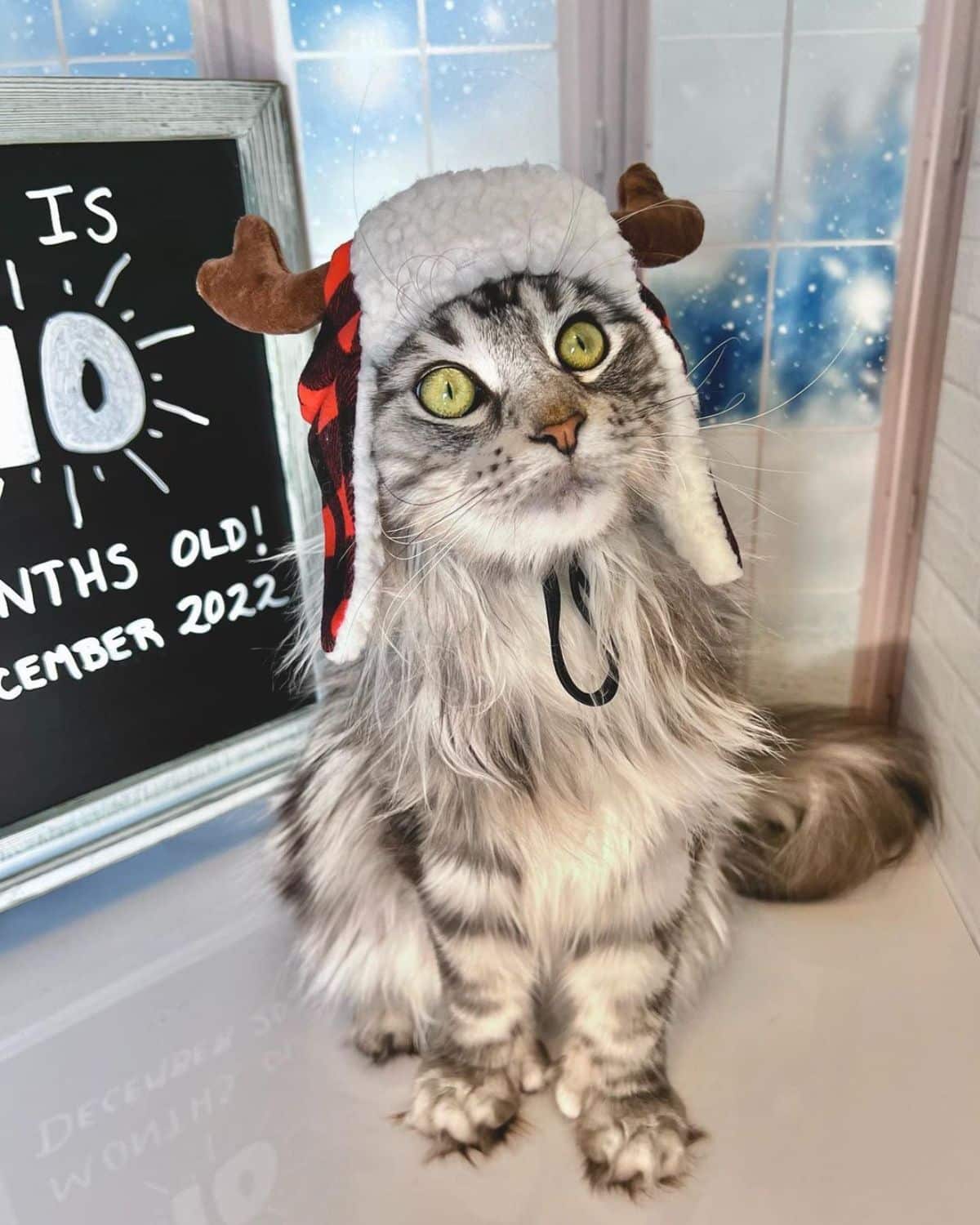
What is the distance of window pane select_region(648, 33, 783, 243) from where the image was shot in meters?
0.94

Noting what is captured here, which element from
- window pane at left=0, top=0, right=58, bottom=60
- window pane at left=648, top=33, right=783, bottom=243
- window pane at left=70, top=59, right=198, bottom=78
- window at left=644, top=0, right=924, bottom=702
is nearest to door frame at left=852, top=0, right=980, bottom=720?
window at left=644, top=0, right=924, bottom=702

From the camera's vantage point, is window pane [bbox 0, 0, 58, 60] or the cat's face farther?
window pane [bbox 0, 0, 58, 60]

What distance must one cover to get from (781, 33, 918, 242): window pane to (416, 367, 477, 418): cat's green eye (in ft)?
1.79

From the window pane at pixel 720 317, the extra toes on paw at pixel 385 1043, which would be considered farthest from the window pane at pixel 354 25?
the extra toes on paw at pixel 385 1043

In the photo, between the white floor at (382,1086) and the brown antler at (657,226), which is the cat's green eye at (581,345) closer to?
the brown antler at (657,226)

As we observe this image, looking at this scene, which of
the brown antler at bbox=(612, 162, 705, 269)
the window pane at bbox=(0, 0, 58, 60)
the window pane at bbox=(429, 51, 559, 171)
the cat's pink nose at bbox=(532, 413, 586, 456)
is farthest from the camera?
the window pane at bbox=(429, 51, 559, 171)

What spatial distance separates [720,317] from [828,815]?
0.53m

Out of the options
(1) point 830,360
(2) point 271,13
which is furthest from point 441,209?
(1) point 830,360

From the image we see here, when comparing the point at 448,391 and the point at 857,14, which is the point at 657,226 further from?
the point at 857,14

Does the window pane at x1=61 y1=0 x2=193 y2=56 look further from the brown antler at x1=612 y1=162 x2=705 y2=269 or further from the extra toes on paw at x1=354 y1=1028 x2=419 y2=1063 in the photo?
the extra toes on paw at x1=354 y1=1028 x2=419 y2=1063

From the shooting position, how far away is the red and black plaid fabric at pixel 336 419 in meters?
0.62

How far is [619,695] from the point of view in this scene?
2.40 ft

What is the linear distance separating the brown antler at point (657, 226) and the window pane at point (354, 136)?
327 mm

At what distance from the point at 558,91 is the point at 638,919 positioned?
0.79 metres
